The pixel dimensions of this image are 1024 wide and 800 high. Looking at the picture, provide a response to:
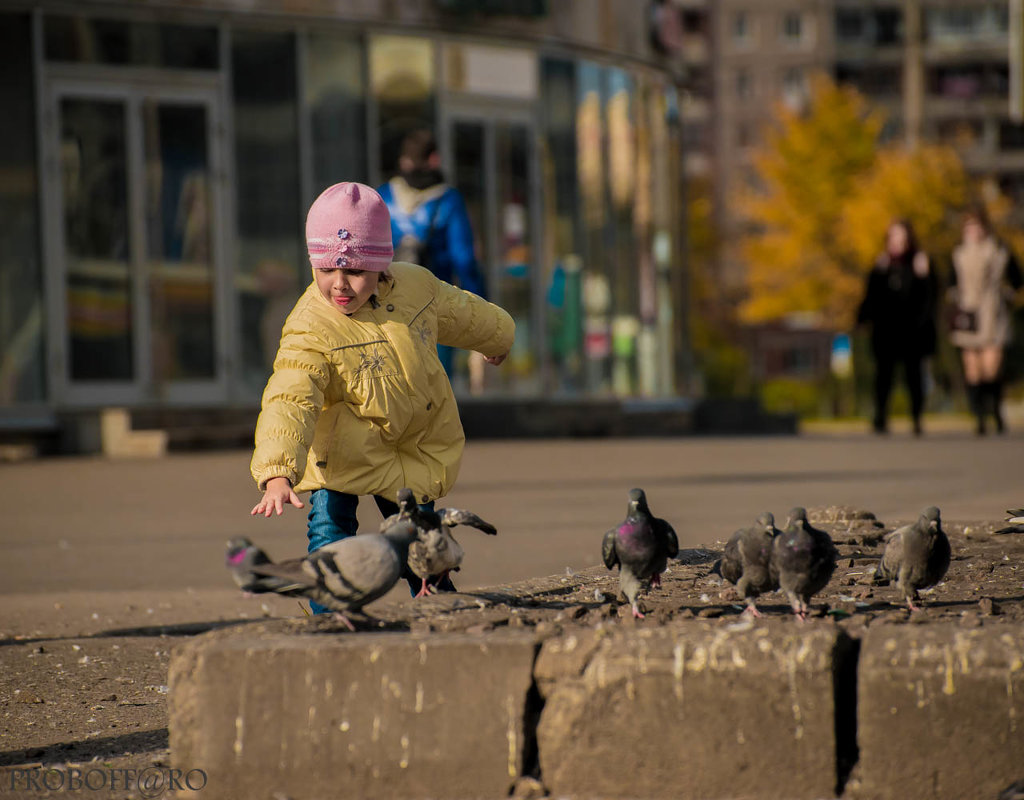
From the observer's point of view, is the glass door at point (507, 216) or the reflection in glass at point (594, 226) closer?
the glass door at point (507, 216)

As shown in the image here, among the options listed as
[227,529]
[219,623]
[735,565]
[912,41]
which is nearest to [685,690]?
[735,565]

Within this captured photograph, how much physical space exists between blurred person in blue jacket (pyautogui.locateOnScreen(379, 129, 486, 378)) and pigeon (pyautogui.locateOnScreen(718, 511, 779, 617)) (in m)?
4.94

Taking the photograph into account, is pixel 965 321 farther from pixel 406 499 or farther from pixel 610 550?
pixel 406 499

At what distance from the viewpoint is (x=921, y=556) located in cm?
423

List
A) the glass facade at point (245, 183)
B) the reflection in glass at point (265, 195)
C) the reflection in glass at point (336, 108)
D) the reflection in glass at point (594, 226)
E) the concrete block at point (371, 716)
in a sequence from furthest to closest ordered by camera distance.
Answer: the reflection in glass at point (594, 226)
the reflection in glass at point (336, 108)
the reflection in glass at point (265, 195)
the glass facade at point (245, 183)
the concrete block at point (371, 716)

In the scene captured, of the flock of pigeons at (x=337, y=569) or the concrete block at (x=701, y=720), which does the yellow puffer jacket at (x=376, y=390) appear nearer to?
the flock of pigeons at (x=337, y=569)

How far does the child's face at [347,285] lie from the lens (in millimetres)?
4891

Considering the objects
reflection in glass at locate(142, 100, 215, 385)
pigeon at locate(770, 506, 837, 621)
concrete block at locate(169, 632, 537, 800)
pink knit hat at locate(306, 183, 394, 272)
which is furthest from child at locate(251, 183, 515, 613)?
reflection in glass at locate(142, 100, 215, 385)

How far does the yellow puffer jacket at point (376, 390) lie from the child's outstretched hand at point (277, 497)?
194 millimetres

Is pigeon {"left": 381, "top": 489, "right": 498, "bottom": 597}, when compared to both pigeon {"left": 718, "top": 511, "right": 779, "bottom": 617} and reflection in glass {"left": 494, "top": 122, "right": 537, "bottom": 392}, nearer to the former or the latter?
pigeon {"left": 718, "top": 511, "right": 779, "bottom": 617}

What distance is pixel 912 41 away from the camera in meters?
43.7

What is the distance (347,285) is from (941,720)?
2178mm

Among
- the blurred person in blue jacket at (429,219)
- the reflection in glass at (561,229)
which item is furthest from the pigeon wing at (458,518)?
the reflection in glass at (561,229)

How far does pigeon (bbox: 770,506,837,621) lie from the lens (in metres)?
4.05
